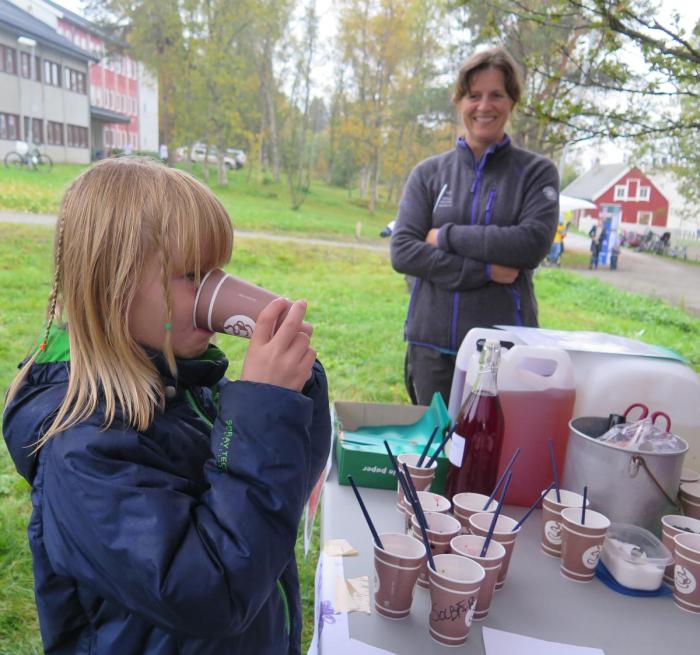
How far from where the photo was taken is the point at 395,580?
95 centimetres

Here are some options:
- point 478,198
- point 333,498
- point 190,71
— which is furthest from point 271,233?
point 333,498

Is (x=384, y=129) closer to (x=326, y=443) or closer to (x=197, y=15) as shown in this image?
(x=197, y=15)

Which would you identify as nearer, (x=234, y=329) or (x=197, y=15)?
(x=234, y=329)

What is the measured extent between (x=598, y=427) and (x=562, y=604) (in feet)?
1.45

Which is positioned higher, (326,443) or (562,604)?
(326,443)

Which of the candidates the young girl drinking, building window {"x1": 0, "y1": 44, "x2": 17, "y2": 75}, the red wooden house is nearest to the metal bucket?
the young girl drinking

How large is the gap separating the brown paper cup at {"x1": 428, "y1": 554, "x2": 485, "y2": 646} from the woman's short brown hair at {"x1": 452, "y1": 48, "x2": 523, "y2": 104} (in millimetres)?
1929

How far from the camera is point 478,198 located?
7.72 feet

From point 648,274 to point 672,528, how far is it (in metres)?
13.5

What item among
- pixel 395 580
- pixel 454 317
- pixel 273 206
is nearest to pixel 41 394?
pixel 395 580

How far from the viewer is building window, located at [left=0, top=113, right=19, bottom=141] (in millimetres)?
3816

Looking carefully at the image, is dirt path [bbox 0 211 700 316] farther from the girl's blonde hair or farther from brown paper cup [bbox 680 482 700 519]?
the girl's blonde hair

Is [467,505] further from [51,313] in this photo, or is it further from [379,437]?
[51,313]

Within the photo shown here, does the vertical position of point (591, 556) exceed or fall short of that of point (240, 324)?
it falls short
